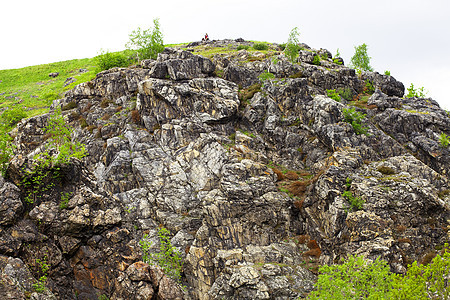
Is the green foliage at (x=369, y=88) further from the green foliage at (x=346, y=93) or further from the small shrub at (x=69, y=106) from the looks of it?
the small shrub at (x=69, y=106)

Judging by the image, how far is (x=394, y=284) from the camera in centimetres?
2567

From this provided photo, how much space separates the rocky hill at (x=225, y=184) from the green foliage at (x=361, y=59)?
62.4 ft

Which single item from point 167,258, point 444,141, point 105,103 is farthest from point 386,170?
point 105,103

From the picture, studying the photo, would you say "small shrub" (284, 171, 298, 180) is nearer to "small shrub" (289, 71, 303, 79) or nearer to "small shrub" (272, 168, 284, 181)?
"small shrub" (272, 168, 284, 181)

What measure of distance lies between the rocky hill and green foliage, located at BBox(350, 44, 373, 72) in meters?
19.0

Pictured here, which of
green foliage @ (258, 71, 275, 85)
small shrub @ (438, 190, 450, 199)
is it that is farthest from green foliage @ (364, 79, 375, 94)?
small shrub @ (438, 190, 450, 199)

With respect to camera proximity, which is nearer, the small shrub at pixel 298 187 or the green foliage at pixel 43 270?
the green foliage at pixel 43 270

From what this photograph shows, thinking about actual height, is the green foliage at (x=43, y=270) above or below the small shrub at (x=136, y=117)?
below

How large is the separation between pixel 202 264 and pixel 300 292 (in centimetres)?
1415

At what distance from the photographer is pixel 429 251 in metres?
40.5

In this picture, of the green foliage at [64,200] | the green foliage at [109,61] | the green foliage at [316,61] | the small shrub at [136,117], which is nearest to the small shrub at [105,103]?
the small shrub at [136,117]

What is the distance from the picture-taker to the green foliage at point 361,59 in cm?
8819

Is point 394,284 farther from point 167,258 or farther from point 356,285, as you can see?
point 167,258

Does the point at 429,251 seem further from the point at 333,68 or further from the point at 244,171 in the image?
the point at 333,68
